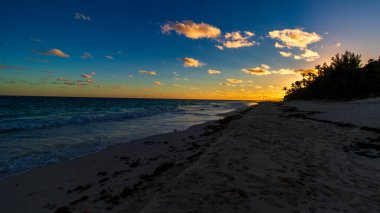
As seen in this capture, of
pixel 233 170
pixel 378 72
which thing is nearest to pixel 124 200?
pixel 233 170

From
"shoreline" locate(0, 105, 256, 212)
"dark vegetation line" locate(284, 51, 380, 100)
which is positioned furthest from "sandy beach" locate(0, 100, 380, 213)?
"dark vegetation line" locate(284, 51, 380, 100)

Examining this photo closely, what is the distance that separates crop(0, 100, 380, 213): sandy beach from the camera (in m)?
4.28

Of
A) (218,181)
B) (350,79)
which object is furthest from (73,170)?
(350,79)

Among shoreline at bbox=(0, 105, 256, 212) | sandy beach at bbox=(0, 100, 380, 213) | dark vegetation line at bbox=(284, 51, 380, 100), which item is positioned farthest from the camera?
dark vegetation line at bbox=(284, 51, 380, 100)

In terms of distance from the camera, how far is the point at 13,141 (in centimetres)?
1362

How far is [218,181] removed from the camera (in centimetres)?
505

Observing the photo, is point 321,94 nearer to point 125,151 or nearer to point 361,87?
point 361,87

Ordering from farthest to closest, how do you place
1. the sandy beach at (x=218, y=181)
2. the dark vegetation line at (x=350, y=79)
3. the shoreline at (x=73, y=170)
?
the dark vegetation line at (x=350, y=79) < the shoreline at (x=73, y=170) < the sandy beach at (x=218, y=181)

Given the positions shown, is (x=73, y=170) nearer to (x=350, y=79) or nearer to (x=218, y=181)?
(x=218, y=181)

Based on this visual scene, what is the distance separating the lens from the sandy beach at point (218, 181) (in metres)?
4.28

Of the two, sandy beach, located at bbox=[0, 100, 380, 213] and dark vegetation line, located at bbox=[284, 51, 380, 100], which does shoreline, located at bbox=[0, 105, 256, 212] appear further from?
dark vegetation line, located at bbox=[284, 51, 380, 100]

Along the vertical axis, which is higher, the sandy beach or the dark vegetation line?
the dark vegetation line

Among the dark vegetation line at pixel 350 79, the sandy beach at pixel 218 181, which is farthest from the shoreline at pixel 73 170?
the dark vegetation line at pixel 350 79

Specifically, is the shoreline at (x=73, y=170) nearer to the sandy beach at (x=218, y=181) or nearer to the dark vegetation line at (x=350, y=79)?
the sandy beach at (x=218, y=181)
